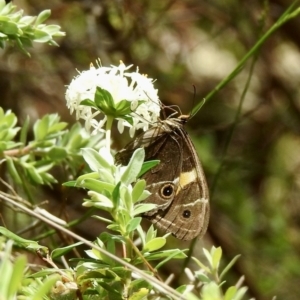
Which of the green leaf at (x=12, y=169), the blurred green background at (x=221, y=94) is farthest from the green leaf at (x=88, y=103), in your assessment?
the blurred green background at (x=221, y=94)

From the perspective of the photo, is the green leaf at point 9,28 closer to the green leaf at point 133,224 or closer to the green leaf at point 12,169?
the green leaf at point 12,169

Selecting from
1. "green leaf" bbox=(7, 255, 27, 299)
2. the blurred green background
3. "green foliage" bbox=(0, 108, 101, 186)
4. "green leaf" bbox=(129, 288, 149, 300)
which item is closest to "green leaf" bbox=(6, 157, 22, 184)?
"green foliage" bbox=(0, 108, 101, 186)

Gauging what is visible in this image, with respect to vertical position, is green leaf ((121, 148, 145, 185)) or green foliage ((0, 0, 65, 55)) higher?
green foliage ((0, 0, 65, 55))

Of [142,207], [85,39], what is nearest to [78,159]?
[142,207]

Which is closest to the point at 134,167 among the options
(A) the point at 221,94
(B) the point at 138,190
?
(B) the point at 138,190

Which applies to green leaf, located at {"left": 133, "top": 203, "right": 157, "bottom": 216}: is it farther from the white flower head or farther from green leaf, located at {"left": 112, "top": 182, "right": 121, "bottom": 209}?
the white flower head
